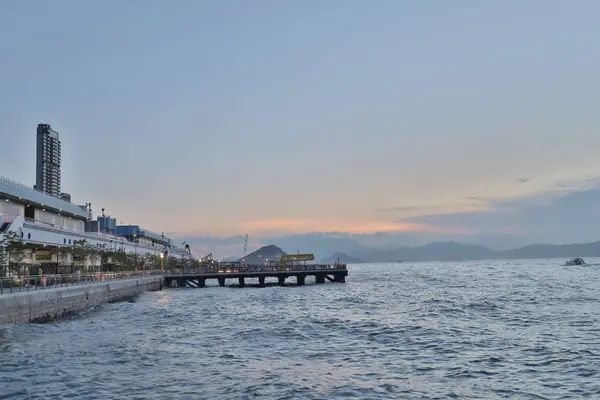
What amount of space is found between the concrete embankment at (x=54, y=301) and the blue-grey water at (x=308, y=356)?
1.53 meters

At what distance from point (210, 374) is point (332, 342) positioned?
9.74 m

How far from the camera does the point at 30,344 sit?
2703 centimetres

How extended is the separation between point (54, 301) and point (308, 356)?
2379 centimetres

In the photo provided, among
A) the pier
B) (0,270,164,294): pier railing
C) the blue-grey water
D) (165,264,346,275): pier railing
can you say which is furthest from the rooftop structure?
the blue-grey water

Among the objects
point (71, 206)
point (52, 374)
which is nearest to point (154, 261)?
point (71, 206)

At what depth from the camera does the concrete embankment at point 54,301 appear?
3203cm

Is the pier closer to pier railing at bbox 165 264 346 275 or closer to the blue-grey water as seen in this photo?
pier railing at bbox 165 264 346 275

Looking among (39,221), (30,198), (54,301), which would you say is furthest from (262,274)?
(54,301)

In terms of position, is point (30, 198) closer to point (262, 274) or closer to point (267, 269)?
point (262, 274)

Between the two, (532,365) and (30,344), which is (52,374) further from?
(532,365)

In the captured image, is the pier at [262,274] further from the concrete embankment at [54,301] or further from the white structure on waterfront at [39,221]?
the concrete embankment at [54,301]

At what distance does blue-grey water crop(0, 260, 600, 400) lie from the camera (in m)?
18.4

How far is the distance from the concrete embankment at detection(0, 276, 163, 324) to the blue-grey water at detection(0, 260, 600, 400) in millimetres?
1525

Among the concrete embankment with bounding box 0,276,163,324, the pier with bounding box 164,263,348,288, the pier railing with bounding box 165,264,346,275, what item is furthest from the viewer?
the pier railing with bounding box 165,264,346,275
